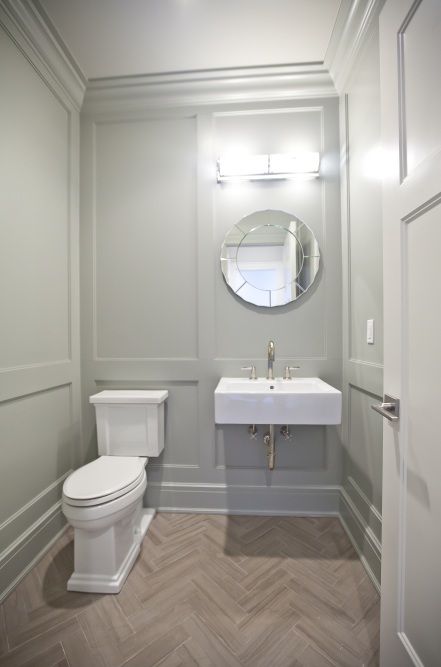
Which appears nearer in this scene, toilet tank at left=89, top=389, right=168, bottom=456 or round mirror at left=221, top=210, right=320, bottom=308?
toilet tank at left=89, top=389, right=168, bottom=456

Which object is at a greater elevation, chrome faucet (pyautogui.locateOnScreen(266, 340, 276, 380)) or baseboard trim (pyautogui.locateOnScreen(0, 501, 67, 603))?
chrome faucet (pyautogui.locateOnScreen(266, 340, 276, 380))

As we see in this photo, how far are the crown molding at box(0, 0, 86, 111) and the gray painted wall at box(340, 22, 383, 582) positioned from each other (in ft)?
5.18

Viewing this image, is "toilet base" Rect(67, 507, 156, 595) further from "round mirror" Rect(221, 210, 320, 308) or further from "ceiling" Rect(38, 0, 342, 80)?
"ceiling" Rect(38, 0, 342, 80)

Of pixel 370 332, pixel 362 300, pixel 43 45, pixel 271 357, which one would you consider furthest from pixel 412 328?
pixel 43 45

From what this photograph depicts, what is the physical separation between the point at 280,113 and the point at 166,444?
2177mm

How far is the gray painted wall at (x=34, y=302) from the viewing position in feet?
4.32

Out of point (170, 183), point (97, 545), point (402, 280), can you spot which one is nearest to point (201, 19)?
point (170, 183)

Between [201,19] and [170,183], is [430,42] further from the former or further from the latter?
[170,183]

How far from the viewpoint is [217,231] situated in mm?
1795

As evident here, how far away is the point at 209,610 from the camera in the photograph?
3.84ft

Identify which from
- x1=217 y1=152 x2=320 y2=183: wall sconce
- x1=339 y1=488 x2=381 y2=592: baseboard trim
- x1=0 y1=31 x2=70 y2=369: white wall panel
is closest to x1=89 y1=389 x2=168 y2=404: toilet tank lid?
x1=0 y1=31 x2=70 y2=369: white wall panel

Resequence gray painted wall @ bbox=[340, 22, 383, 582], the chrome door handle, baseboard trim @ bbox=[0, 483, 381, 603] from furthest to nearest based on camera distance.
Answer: baseboard trim @ bbox=[0, 483, 381, 603], gray painted wall @ bbox=[340, 22, 383, 582], the chrome door handle

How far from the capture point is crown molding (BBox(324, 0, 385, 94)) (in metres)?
1.30

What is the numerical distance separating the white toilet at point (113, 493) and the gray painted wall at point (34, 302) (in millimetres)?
265
